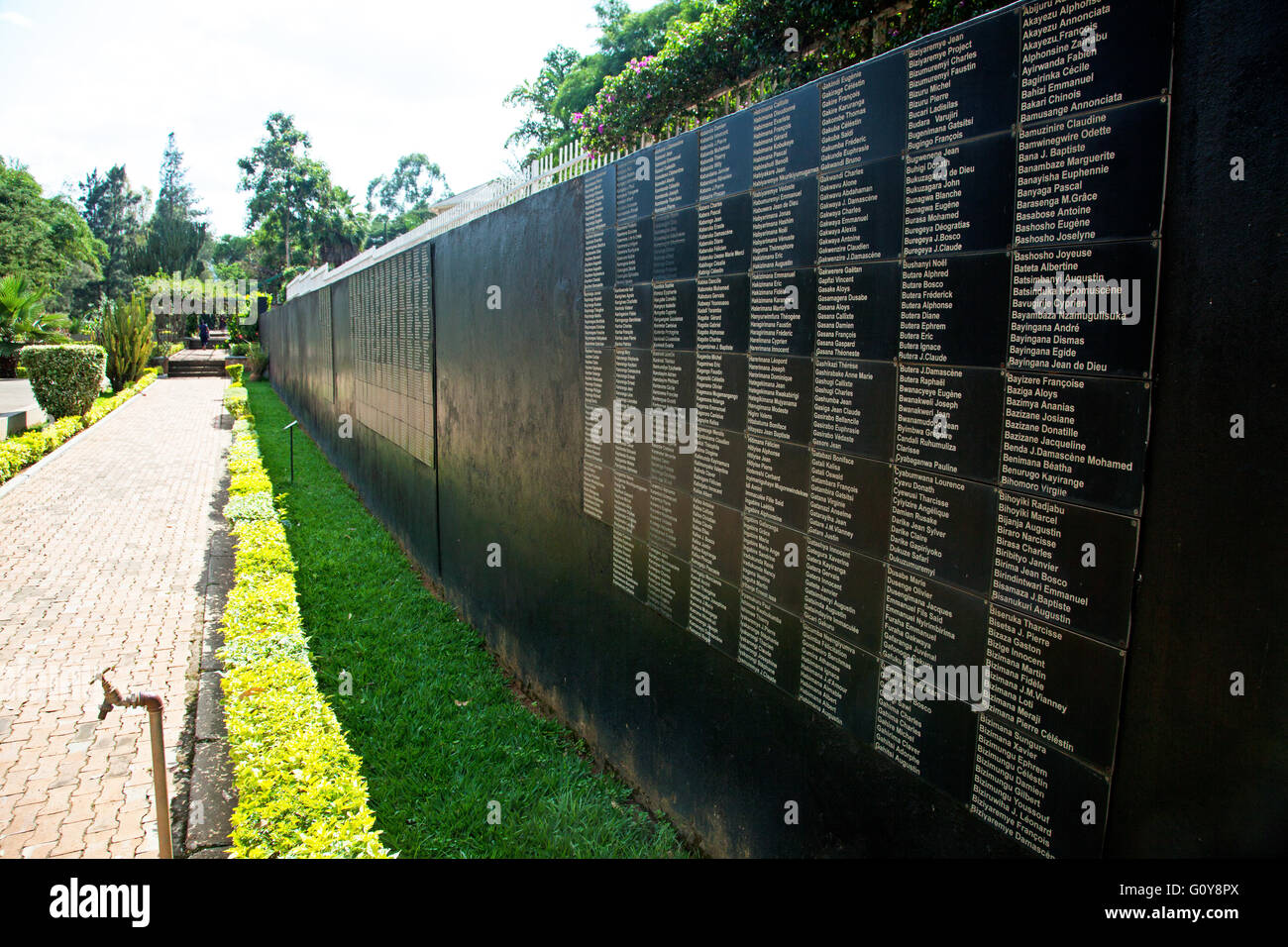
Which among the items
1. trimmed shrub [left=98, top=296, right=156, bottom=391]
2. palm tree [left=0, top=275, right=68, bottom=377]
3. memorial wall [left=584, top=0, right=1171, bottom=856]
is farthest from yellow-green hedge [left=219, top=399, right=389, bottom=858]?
palm tree [left=0, top=275, right=68, bottom=377]

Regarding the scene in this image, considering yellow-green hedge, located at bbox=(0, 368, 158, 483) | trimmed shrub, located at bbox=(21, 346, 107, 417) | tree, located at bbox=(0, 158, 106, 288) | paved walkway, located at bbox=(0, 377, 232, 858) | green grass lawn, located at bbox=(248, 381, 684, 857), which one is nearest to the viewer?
green grass lawn, located at bbox=(248, 381, 684, 857)

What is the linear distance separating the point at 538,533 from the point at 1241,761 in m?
4.00

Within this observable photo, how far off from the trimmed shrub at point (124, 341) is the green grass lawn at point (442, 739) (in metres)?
20.7

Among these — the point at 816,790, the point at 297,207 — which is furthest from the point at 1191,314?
the point at 297,207

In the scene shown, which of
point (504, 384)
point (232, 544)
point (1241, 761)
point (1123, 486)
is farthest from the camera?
point (232, 544)

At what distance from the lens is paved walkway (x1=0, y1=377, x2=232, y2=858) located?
4.04m

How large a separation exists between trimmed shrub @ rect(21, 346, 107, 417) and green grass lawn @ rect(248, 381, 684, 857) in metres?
11.9

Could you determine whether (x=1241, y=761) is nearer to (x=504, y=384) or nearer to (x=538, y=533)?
(x=538, y=533)

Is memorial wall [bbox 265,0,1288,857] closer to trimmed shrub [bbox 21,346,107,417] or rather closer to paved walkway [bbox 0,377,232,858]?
paved walkway [bbox 0,377,232,858]

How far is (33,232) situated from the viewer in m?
44.8

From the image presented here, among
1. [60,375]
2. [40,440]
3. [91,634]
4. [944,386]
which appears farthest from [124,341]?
[944,386]

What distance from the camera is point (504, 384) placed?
5676mm

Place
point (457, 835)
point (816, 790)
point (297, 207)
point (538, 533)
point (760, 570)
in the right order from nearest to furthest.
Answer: point (816, 790) < point (760, 570) < point (457, 835) < point (538, 533) < point (297, 207)

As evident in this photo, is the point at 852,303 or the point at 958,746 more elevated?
the point at 852,303
